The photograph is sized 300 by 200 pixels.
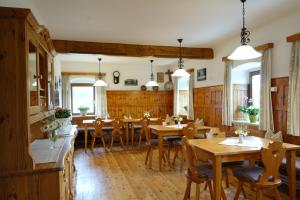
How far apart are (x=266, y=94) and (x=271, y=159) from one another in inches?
74.0

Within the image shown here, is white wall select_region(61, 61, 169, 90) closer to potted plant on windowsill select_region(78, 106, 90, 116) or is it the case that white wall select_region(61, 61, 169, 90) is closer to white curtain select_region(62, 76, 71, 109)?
white curtain select_region(62, 76, 71, 109)

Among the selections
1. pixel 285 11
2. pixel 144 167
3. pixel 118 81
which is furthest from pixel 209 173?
pixel 118 81

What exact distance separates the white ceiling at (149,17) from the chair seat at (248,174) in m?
2.12

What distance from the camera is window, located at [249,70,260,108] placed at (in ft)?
16.1

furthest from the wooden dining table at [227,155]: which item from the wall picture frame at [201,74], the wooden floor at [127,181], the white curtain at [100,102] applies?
the white curtain at [100,102]

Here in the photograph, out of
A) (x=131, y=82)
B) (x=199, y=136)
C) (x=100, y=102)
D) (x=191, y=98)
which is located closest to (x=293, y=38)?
(x=199, y=136)

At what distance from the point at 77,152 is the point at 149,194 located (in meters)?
3.33

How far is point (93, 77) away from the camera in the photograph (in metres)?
7.58

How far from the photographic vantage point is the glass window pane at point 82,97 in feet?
24.7

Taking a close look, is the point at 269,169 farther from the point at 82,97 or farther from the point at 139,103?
the point at 82,97

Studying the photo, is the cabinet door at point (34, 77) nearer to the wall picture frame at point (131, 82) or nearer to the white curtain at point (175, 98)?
the wall picture frame at point (131, 82)

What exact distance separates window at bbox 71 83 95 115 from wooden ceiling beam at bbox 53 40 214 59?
298cm

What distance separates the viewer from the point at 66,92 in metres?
7.14

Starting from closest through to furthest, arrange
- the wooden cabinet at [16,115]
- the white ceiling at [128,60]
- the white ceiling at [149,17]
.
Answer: the wooden cabinet at [16,115]
the white ceiling at [149,17]
the white ceiling at [128,60]
